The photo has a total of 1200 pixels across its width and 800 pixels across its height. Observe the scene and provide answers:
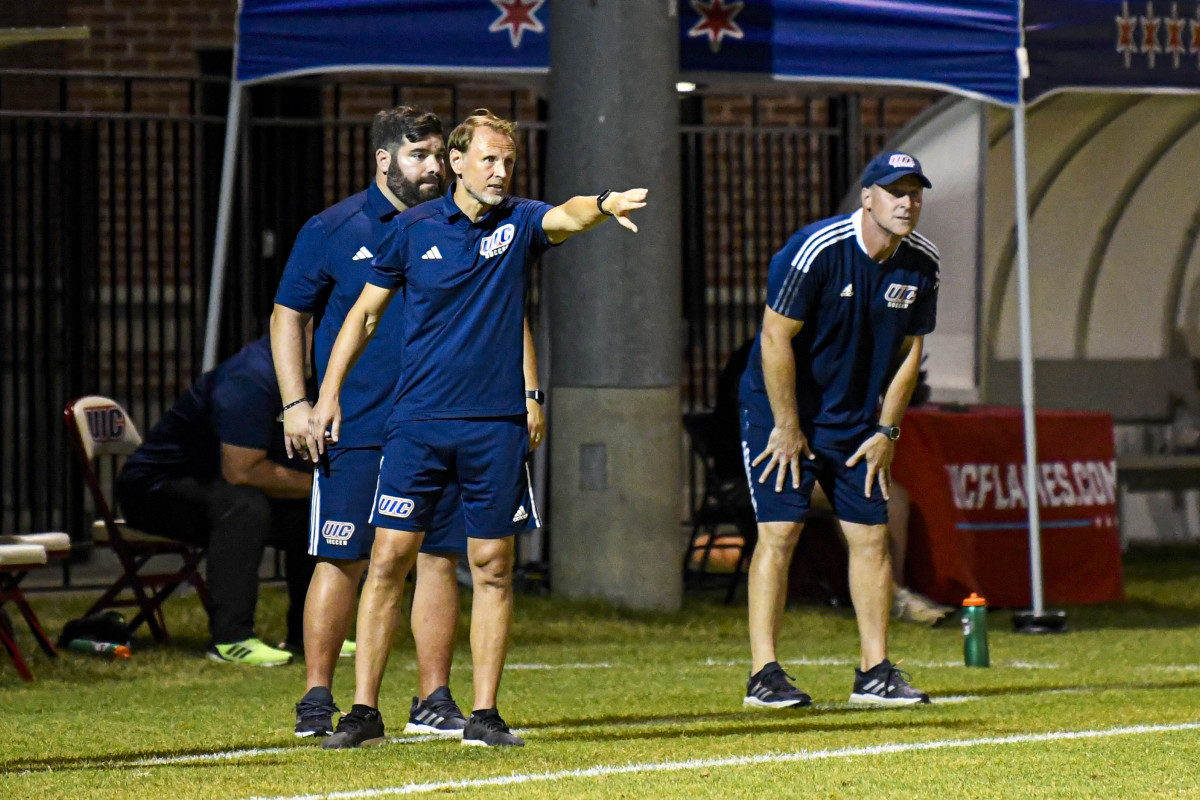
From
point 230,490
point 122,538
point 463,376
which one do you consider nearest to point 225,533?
point 230,490

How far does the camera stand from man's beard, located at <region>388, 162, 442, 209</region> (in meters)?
6.44

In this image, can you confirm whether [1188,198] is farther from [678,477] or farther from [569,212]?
[569,212]

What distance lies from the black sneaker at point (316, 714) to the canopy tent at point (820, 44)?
3.65 metres

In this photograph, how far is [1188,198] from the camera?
45.8ft

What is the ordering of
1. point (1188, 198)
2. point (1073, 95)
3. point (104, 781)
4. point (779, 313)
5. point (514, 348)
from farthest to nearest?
1. point (1188, 198)
2. point (1073, 95)
3. point (779, 313)
4. point (514, 348)
5. point (104, 781)

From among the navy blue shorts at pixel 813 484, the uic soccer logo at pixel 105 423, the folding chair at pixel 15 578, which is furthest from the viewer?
the uic soccer logo at pixel 105 423

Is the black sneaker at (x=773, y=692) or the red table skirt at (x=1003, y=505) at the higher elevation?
the red table skirt at (x=1003, y=505)

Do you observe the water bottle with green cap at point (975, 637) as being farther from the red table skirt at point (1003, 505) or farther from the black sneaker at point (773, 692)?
the red table skirt at point (1003, 505)

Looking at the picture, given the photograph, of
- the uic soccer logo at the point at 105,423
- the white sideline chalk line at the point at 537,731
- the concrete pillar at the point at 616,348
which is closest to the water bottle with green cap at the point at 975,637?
the white sideline chalk line at the point at 537,731

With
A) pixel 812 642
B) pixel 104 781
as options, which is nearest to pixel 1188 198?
pixel 812 642

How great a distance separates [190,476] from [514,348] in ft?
11.0

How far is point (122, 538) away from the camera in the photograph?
9.30 meters

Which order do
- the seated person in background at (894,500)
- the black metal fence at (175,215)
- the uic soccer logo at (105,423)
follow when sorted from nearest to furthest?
the uic soccer logo at (105,423), the seated person in background at (894,500), the black metal fence at (175,215)

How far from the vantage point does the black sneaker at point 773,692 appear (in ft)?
22.9
